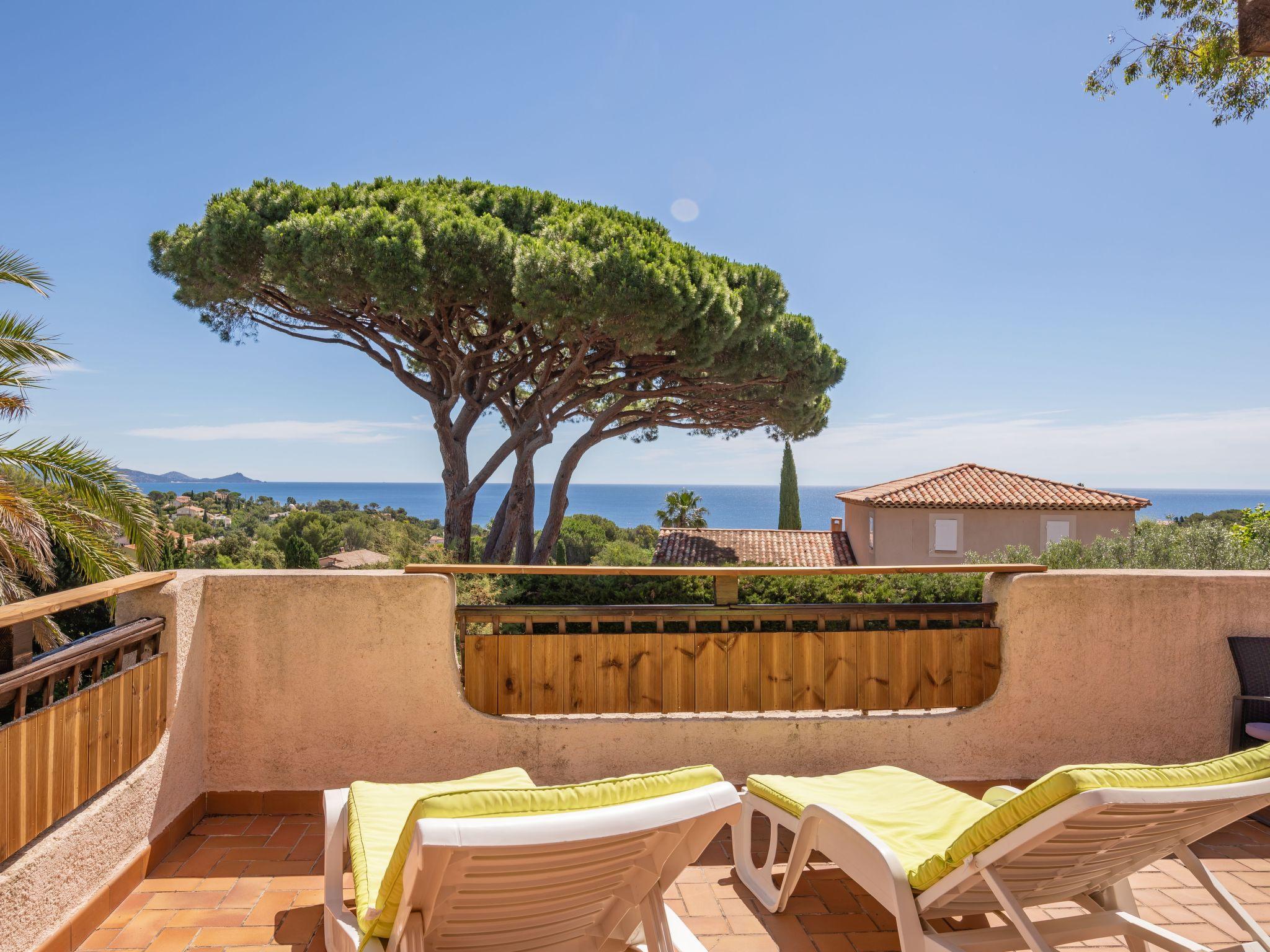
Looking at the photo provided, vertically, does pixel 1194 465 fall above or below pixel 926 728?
above

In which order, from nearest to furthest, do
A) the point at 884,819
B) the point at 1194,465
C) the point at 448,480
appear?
the point at 884,819 → the point at 448,480 → the point at 1194,465

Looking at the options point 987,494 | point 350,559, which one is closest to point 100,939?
point 987,494

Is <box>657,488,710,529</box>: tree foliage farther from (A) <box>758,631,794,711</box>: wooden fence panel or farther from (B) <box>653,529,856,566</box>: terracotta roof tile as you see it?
(A) <box>758,631,794,711</box>: wooden fence panel

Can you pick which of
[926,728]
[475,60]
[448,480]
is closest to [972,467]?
[448,480]

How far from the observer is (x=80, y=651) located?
2.47 metres

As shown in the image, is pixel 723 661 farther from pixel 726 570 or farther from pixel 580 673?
pixel 580 673

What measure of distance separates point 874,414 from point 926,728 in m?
114

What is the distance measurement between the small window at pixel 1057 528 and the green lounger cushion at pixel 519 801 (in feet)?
82.3

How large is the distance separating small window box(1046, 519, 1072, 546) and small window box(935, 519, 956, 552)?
2.90 meters

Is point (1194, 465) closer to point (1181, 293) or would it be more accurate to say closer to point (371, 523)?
point (1181, 293)

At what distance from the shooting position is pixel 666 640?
3660 millimetres

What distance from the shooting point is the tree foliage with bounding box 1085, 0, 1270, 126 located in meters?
6.20

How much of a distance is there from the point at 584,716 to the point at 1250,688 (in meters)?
3.33

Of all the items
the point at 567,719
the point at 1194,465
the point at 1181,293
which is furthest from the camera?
the point at 1194,465
